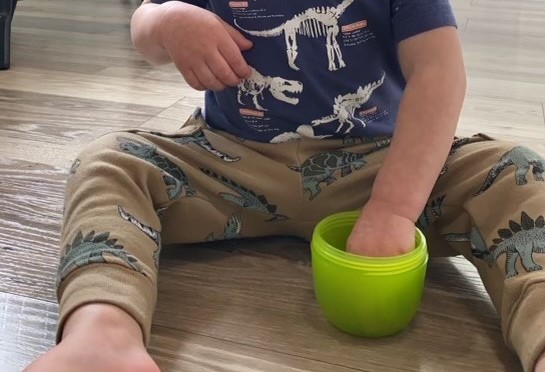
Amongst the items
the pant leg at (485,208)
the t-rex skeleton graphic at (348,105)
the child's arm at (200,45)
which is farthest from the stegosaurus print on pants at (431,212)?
the child's arm at (200,45)

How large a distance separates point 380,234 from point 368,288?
56 millimetres

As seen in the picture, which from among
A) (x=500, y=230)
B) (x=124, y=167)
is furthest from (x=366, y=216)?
(x=124, y=167)

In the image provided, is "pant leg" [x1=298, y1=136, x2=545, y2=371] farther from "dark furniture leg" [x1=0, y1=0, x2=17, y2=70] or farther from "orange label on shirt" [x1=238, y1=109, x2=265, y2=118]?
"dark furniture leg" [x1=0, y1=0, x2=17, y2=70]

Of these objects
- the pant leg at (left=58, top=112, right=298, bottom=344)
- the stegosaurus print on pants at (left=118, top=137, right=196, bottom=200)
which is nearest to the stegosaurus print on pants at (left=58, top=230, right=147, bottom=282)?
the pant leg at (left=58, top=112, right=298, bottom=344)

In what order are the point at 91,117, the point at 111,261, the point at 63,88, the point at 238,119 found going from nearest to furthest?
the point at 111,261 < the point at 238,119 < the point at 91,117 < the point at 63,88

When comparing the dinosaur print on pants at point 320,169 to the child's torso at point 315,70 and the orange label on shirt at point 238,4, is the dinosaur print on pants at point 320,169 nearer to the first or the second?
the child's torso at point 315,70

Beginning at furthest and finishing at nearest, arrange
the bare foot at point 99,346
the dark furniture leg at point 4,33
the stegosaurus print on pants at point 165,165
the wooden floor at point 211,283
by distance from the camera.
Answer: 1. the dark furniture leg at point 4,33
2. the stegosaurus print on pants at point 165,165
3. the wooden floor at point 211,283
4. the bare foot at point 99,346

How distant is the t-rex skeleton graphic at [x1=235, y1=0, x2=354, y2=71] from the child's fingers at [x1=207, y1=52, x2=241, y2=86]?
7 cm

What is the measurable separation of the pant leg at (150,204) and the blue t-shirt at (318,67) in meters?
0.03

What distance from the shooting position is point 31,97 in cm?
120

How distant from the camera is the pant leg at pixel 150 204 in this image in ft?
1.81

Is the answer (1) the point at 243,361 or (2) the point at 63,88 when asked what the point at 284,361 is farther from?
(2) the point at 63,88

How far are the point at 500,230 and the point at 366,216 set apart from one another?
12 cm

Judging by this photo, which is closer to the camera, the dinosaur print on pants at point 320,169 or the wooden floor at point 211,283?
the wooden floor at point 211,283
